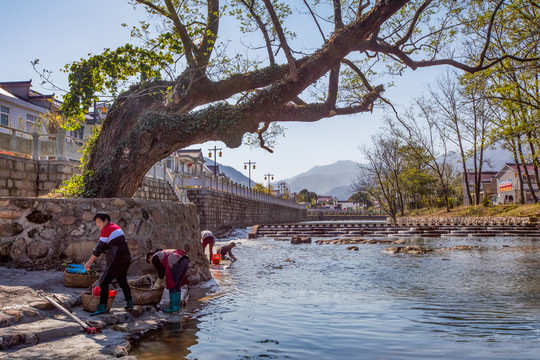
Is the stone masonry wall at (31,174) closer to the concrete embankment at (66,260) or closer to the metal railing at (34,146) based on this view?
the metal railing at (34,146)

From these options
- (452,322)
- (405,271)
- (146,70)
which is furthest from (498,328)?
(146,70)

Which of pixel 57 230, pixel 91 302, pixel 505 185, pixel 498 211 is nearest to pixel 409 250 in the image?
pixel 57 230

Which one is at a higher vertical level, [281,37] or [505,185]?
[505,185]

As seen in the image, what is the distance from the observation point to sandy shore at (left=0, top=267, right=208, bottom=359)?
4258mm

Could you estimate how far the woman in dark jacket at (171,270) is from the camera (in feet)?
21.6

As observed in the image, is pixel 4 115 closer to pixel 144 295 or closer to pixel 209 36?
pixel 209 36

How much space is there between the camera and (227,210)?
35781 millimetres

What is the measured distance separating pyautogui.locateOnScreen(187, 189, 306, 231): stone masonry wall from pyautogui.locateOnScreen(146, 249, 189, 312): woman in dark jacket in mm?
21742

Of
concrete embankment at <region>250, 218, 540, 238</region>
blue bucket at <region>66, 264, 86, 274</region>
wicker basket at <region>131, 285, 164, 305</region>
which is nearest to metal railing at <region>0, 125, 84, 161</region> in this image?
blue bucket at <region>66, 264, 86, 274</region>

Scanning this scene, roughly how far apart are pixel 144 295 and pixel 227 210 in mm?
29411

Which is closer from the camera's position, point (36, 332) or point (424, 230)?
point (36, 332)

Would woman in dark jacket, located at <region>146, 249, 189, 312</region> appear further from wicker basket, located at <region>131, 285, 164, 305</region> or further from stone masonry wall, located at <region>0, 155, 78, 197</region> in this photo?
stone masonry wall, located at <region>0, 155, 78, 197</region>

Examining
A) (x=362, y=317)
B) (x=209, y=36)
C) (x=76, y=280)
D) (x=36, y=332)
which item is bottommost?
(x=362, y=317)

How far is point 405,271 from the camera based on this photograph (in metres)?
12.1
